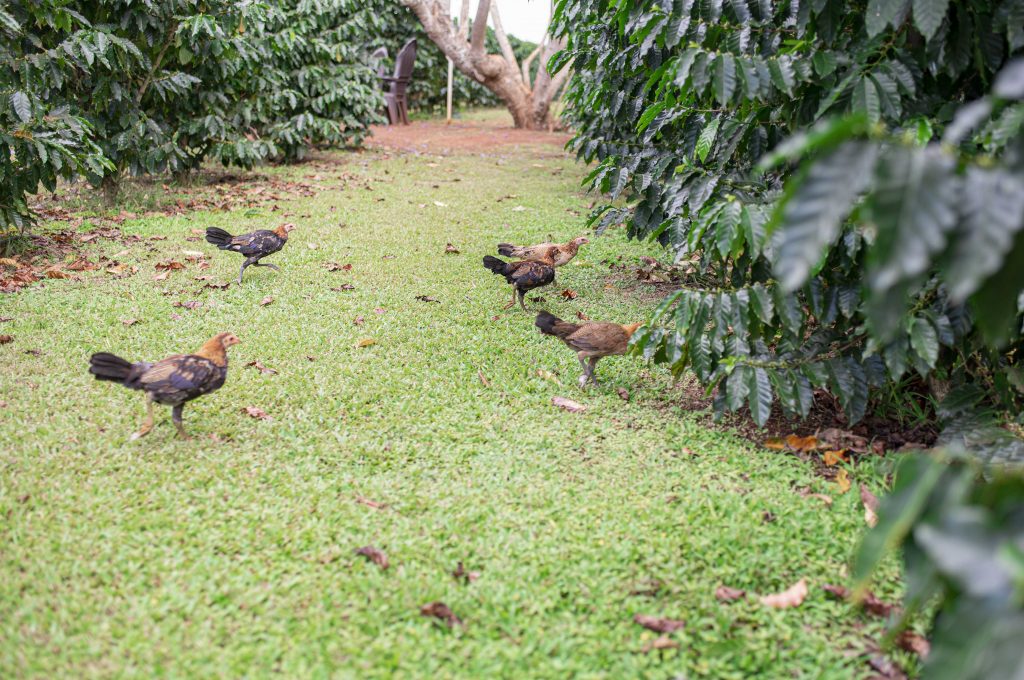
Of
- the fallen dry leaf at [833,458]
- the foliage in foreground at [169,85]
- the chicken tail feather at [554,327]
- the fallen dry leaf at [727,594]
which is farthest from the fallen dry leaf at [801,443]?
the foliage in foreground at [169,85]

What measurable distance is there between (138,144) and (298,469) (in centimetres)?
611

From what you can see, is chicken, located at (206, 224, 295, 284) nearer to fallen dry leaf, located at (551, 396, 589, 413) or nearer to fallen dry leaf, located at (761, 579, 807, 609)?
fallen dry leaf, located at (551, 396, 589, 413)

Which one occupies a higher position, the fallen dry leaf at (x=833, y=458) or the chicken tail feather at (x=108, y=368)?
the chicken tail feather at (x=108, y=368)

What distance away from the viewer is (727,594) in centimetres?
281

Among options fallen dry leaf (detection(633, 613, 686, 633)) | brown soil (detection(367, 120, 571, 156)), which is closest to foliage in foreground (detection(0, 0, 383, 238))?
brown soil (detection(367, 120, 571, 156))

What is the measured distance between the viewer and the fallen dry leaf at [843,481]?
3.52 m

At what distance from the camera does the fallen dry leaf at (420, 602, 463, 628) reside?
2666 mm

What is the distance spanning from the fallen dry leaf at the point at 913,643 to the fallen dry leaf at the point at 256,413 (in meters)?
3.14

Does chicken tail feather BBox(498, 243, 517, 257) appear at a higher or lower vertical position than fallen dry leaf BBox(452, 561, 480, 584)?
higher

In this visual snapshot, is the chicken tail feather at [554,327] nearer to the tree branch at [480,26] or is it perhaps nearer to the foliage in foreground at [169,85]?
the foliage in foreground at [169,85]

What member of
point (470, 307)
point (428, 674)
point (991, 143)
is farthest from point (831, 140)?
point (470, 307)

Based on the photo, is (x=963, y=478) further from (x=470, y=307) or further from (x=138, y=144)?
(x=138, y=144)

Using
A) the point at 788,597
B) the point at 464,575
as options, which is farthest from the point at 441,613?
the point at 788,597

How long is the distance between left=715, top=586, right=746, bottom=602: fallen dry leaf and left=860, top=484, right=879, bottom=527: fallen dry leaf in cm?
80
